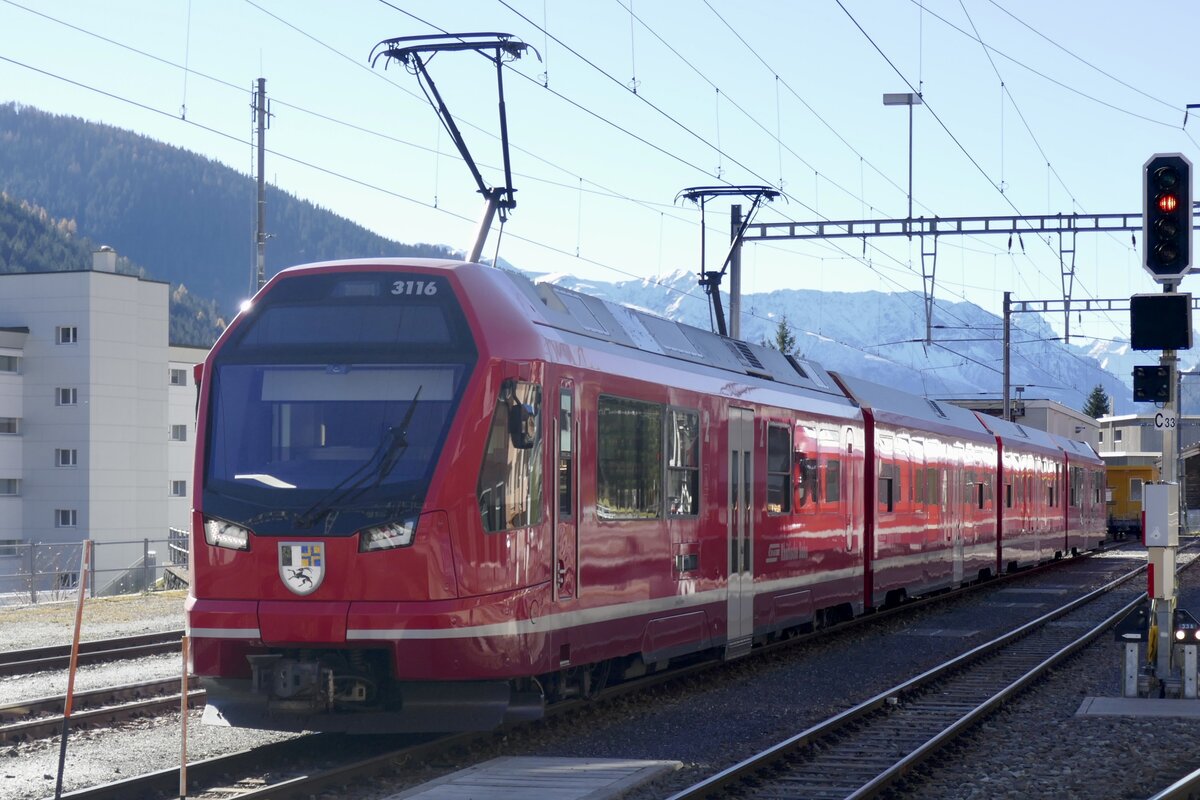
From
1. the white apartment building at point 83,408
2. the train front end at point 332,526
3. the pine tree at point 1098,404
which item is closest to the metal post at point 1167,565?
the train front end at point 332,526

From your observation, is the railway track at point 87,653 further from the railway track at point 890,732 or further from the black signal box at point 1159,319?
the black signal box at point 1159,319

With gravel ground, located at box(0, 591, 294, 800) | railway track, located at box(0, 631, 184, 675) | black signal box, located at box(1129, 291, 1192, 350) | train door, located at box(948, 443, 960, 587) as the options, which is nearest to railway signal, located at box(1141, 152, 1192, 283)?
black signal box, located at box(1129, 291, 1192, 350)

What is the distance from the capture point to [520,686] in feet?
37.3

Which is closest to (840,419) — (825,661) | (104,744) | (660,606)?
(825,661)

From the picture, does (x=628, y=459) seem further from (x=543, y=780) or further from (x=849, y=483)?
(x=849, y=483)

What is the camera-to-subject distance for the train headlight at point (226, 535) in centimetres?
1053

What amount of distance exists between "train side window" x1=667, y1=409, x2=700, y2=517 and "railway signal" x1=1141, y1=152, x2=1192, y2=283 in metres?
4.26

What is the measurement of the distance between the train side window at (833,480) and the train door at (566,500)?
7.77 m

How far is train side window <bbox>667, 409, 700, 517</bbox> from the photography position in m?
13.6

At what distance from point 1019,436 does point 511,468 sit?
1020 inches

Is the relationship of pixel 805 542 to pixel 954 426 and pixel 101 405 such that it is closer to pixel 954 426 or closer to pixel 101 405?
pixel 954 426

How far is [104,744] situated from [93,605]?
14836 millimetres

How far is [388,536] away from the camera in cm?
1028

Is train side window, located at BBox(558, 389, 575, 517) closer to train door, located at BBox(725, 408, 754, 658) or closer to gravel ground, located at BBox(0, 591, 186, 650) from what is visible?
train door, located at BBox(725, 408, 754, 658)
